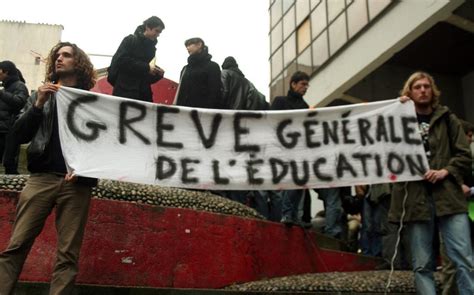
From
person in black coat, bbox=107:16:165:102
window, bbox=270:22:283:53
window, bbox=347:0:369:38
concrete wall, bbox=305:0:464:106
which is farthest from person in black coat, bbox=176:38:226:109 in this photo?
window, bbox=270:22:283:53

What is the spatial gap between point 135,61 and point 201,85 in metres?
0.86

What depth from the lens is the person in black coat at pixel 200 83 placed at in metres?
6.59

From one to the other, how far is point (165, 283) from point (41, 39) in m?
29.0

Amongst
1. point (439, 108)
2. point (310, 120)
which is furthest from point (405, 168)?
point (310, 120)

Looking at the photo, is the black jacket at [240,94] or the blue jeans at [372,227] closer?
the blue jeans at [372,227]

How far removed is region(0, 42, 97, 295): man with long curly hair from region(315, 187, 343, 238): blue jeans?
373 cm

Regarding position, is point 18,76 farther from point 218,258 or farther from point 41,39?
point 41,39

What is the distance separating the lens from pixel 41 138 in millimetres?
3857

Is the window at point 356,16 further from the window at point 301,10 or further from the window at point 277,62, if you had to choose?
the window at point 277,62

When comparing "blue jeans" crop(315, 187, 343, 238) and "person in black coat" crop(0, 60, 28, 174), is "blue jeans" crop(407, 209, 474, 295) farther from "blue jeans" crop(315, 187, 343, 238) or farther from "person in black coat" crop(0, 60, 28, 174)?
"person in black coat" crop(0, 60, 28, 174)

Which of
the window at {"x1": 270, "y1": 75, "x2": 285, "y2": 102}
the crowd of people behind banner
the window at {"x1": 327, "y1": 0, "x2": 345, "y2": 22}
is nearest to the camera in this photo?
the crowd of people behind banner

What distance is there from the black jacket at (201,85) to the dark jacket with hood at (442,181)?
2.80m

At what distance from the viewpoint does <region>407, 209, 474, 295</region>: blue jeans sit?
3930mm

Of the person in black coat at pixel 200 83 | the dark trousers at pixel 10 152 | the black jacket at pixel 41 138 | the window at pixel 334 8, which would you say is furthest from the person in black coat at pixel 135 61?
the window at pixel 334 8
